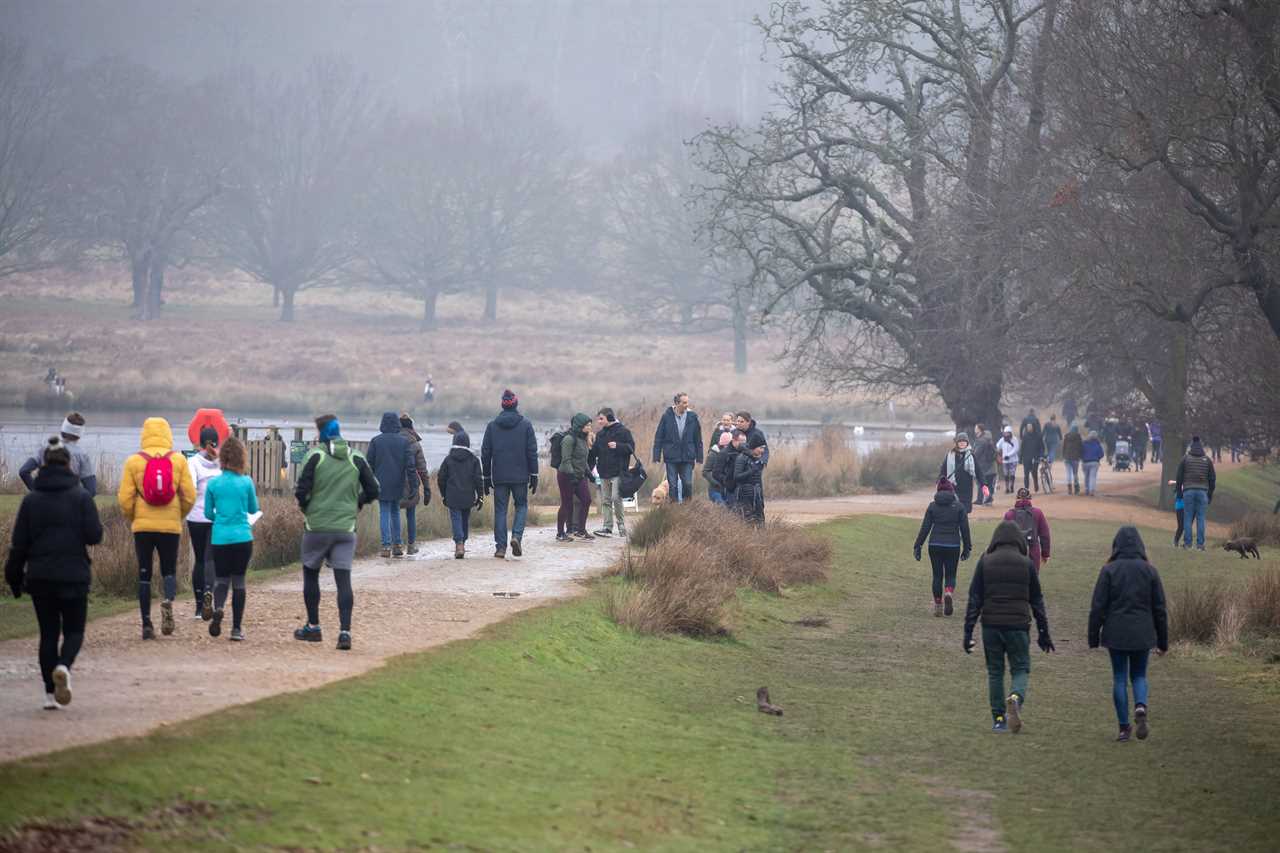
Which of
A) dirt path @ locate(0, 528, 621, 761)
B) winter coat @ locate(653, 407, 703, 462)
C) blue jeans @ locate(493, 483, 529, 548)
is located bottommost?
dirt path @ locate(0, 528, 621, 761)

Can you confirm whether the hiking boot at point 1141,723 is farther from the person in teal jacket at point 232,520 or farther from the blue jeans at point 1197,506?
the blue jeans at point 1197,506

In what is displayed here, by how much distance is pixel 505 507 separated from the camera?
20.9m

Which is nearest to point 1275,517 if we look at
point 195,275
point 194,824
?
point 194,824

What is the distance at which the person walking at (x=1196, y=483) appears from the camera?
2772cm

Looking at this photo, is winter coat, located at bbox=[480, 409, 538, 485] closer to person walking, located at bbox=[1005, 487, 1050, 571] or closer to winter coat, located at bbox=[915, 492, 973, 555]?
winter coat, located at bbox=[915, 492, 973, 555]

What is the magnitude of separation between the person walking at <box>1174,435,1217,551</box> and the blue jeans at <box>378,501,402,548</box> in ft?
45.4

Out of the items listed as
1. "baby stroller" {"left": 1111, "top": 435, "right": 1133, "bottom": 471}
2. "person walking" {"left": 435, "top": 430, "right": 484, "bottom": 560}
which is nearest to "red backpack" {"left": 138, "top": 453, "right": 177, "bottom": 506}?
"person walking" {"left": 435, "top": 430, "right": 484, "bottom": 560}

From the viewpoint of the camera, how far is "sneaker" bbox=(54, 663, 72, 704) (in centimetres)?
A: 1034

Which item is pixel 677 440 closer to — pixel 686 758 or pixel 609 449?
pixel 609 449

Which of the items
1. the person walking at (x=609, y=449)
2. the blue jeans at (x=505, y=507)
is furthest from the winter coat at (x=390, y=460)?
the person walking at (x=609, y=449)

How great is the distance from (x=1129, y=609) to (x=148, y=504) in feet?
25.6

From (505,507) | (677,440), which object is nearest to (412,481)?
(505,507)

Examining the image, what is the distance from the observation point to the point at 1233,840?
35.7ft

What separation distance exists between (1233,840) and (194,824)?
6662 millimetres
